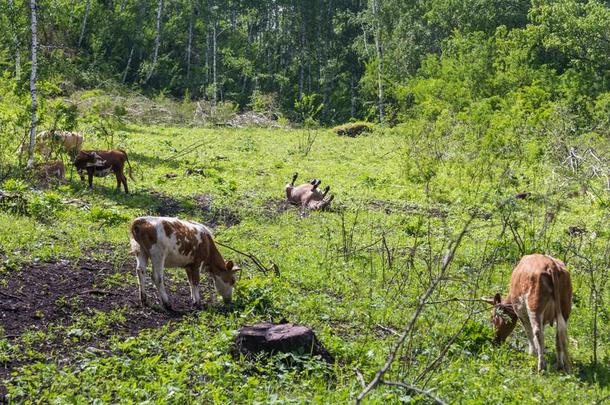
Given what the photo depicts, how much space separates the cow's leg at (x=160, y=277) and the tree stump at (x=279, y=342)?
200cm

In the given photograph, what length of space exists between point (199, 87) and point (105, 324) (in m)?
50.6

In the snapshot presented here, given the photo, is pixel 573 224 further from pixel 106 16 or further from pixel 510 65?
pixel 106 16

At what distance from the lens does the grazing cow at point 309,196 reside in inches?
744

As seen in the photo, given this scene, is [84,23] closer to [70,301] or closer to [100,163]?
[100,163]

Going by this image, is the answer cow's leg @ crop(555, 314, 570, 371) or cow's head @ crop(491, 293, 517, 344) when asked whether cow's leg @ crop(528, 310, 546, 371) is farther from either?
cow's head @ crop(491, 293, 517, 344)

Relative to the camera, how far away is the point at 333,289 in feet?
36.9

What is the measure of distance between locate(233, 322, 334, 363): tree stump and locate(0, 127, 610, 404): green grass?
14 cm

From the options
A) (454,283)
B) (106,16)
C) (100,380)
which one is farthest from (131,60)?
(100,380)

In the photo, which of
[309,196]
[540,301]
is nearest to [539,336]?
[540,301]

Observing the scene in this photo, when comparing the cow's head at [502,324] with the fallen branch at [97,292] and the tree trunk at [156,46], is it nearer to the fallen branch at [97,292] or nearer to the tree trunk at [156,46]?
the fallen branch at [97,292]

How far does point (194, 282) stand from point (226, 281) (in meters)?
0.47

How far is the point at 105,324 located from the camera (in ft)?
28.0

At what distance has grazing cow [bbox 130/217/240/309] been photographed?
9664 mm

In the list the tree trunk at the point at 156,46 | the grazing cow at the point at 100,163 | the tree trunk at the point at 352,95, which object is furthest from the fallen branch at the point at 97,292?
the tree trunk at the point at 352,95
